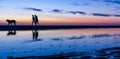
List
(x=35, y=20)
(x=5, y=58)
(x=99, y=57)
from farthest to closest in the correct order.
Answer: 1. (x=35, y=20)
2. (x=99, y=57)
3. (x=5, y=58)

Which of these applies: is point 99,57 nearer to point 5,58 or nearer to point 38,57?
point 38,57

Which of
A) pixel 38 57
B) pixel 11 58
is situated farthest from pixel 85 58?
pixel 11 58

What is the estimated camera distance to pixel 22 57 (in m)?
17.2

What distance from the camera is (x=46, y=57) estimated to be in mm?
17219

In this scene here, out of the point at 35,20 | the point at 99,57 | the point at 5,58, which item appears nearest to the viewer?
the point at 5,58

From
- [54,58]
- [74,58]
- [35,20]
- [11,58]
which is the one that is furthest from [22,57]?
[35,20]

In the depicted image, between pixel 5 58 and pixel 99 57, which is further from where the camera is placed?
pixel 99 57

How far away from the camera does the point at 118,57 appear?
1761 cm

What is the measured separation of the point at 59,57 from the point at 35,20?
146ft

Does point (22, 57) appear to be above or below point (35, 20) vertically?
below

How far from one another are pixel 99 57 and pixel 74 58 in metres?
1.76

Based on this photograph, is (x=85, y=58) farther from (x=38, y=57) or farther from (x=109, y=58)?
(x=38, y=57)

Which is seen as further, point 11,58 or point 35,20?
point 35,20

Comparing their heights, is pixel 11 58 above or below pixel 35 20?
below
